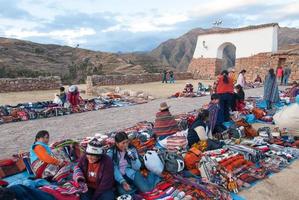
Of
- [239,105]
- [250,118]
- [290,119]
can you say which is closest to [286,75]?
[239,105]

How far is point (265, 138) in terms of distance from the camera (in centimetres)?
711

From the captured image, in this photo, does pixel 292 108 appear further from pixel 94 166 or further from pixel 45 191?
pixel 45 191

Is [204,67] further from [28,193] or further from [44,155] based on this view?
[28,193]

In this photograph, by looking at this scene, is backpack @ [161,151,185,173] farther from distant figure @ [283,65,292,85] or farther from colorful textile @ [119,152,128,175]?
distant figure @ [283,65,292,85]

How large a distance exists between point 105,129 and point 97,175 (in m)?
4.71

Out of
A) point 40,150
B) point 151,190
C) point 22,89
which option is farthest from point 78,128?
point 22,89

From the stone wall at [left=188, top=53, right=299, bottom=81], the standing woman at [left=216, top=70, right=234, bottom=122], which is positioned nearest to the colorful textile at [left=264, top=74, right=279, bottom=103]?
the standing woman at [left=216, top=70, right=234, bottom=122]

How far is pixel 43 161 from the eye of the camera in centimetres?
466

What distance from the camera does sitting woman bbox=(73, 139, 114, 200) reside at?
13.1 ft

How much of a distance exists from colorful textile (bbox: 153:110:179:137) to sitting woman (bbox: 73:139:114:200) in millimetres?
2731

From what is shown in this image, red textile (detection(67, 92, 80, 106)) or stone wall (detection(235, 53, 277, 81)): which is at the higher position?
stone wall (detection(235, 53, 277, 81))

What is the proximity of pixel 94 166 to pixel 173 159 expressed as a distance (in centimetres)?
145

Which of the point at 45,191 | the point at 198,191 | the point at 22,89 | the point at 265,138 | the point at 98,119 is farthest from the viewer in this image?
the point at 22,89

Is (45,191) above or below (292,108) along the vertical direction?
below
